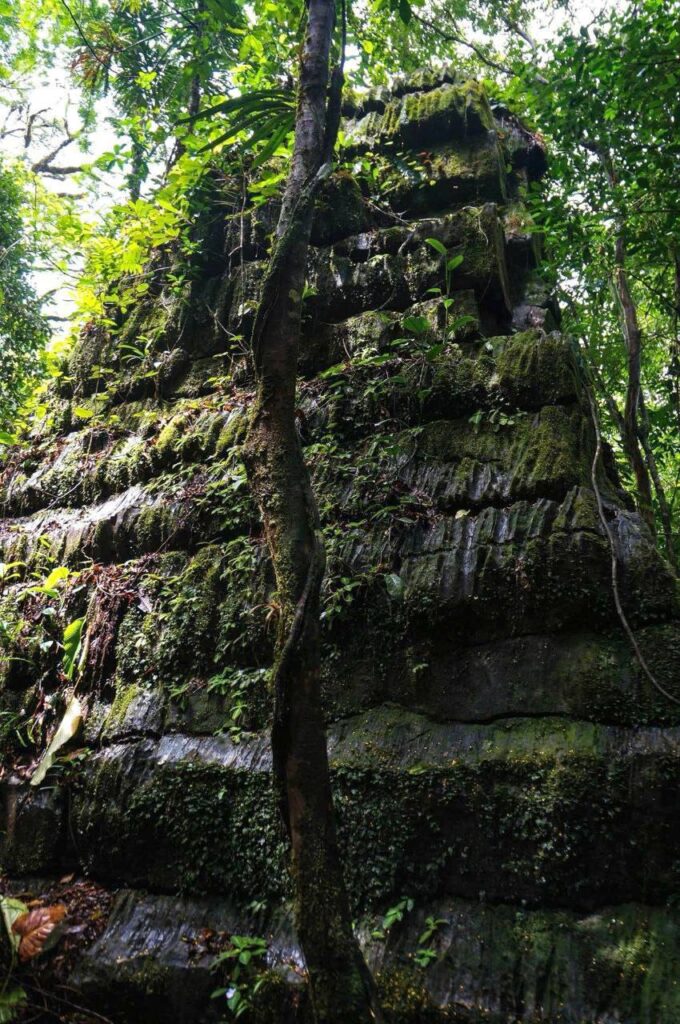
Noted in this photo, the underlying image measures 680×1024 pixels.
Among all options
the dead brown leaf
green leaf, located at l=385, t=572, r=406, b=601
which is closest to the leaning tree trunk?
green leaf, located at l=385, t=572, r=406, b=601

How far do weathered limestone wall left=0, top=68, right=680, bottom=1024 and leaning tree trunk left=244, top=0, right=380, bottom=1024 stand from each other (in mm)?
682

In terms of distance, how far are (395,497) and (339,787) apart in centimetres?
173

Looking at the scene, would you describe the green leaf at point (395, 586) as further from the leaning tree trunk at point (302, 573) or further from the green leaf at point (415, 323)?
the green leaf at point (415, 323)

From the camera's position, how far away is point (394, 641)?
11.2 feet

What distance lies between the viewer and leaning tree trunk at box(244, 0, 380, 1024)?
2.03m

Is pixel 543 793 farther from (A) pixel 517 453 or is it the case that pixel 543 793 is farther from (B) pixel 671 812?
(A) pixel 517 453

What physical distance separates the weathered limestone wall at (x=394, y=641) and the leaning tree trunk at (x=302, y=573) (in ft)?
2.24

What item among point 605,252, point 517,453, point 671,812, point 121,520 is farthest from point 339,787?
point 605,252

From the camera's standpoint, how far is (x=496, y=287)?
474 centimetres

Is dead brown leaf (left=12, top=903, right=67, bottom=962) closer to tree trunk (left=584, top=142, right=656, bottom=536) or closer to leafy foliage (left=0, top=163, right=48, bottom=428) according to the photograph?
leafy foliage (left=0, top=163, right=48, bottom=428)

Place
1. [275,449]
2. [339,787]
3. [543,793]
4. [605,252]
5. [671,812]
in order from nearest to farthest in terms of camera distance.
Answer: [671,812], [543,793], [275,449], [339,787], [605,252]

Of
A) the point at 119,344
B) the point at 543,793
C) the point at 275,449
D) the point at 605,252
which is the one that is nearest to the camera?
the point at 543,793

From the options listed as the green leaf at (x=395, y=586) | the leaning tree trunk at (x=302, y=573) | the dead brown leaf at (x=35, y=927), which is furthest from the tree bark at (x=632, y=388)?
the dead brown leaf at (x=35, y=927)

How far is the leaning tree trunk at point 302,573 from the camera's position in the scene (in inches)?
79.9
